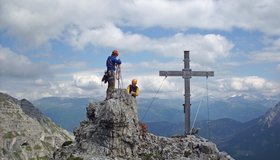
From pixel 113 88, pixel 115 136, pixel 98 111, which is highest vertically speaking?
pixel 113 88

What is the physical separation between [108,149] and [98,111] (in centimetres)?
361

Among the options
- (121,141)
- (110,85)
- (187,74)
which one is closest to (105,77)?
(110,85)

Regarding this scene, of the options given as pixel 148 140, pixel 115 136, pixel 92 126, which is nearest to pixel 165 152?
pixel 148 140

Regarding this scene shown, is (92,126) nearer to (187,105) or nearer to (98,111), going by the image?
(98,111)

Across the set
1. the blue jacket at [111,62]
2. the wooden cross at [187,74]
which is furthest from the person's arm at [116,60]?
the wooden cross at [187,74]

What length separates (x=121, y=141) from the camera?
27516 millimetres

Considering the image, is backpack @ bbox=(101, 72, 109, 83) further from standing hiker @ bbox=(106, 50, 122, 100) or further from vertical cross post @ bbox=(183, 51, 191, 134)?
vertical cross post @ bbox=(183, 51, 191, 134)

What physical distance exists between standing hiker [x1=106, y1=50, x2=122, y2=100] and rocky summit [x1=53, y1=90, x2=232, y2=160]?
1.81ft

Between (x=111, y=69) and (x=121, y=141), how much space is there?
19.6 feet

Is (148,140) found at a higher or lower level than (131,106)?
lower

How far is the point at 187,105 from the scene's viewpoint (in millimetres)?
34688

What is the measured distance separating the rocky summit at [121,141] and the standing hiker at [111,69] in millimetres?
552

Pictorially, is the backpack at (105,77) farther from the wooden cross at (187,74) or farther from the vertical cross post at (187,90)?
the vertical cross post at (187,90)

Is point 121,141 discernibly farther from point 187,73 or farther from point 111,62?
point 187,73
